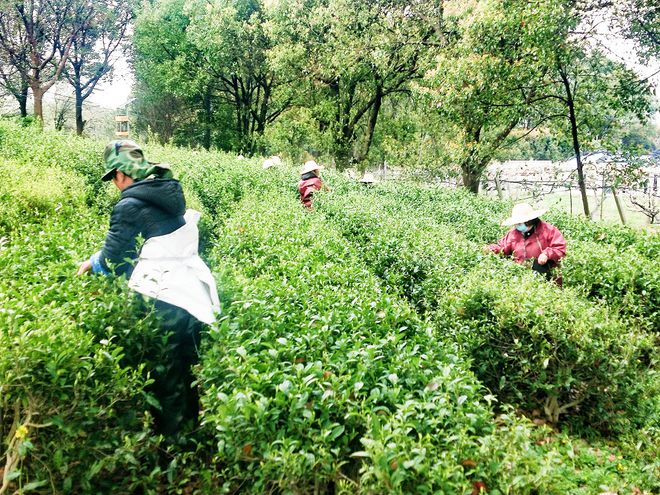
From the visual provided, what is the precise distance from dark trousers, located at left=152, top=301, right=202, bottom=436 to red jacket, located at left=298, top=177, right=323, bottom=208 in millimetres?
6617

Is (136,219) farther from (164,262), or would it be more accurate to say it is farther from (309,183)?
(309,183)

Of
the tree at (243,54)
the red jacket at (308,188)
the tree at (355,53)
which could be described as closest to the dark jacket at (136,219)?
the red jacket at (308,188)

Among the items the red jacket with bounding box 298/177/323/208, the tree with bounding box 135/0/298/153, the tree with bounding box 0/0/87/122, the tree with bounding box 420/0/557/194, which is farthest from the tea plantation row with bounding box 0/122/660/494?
the tree with bounding box 0/0/87/122

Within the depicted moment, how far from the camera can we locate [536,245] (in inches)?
249

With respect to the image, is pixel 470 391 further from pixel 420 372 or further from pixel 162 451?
pixel 162 451

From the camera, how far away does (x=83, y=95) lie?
29891 millimetres

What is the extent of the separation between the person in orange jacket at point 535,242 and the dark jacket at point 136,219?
4181 mm

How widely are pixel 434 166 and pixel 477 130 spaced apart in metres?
3.03

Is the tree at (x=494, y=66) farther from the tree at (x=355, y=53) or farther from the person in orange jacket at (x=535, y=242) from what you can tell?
the person in orange jacket at (x=535, y=242)

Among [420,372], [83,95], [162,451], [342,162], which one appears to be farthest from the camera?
[83,95]

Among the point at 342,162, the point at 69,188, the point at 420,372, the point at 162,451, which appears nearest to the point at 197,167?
the point at 69,188

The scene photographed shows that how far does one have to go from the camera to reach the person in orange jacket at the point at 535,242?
611 centimetres

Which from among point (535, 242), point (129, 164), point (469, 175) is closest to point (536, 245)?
point (535, 242)

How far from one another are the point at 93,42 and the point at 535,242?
2877cm
